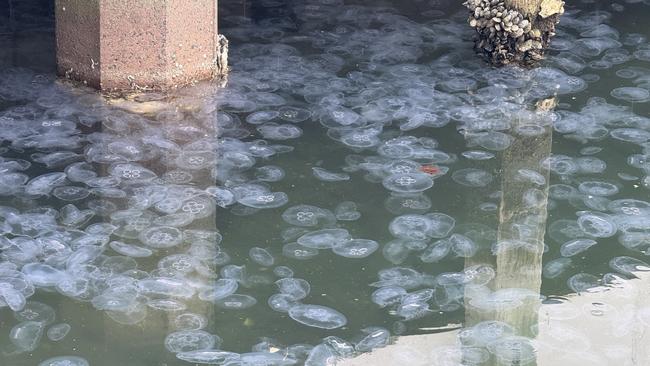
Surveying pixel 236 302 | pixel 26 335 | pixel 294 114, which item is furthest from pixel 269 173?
pixel 26 335

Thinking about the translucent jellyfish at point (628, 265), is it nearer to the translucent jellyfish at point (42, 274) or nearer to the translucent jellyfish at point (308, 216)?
the translucent jellyfish at point (308, 216)

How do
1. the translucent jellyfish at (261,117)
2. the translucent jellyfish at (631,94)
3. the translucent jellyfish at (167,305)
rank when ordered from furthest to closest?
the translucent jellyfish at (631,94) < the translucent jellyfish at (261,117) < the translucent jellyfish at (167,305)

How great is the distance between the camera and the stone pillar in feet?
22.4

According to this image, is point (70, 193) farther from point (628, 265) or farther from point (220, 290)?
point (628, 265)

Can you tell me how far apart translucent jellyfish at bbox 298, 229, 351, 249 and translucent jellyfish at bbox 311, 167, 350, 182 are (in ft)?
1.85

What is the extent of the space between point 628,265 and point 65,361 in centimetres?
258

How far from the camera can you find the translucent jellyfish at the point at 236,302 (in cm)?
484

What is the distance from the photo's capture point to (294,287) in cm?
499

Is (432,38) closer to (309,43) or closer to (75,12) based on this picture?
(309,43)

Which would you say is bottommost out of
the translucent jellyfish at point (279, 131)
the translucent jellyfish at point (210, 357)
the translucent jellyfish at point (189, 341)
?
the translucent jellyfish at point (210, 357)

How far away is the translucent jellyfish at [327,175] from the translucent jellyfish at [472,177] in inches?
23.1

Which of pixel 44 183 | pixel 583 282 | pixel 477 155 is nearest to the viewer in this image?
pixel 583 282

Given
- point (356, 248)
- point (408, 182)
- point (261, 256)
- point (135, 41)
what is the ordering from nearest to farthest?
point (261, 256)
point (356, 248)
point (408, 182)
point (135, 41)

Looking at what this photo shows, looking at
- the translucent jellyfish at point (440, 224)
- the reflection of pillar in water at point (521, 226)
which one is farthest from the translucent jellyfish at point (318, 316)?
the translucent jellyfish at point (440, 224)
